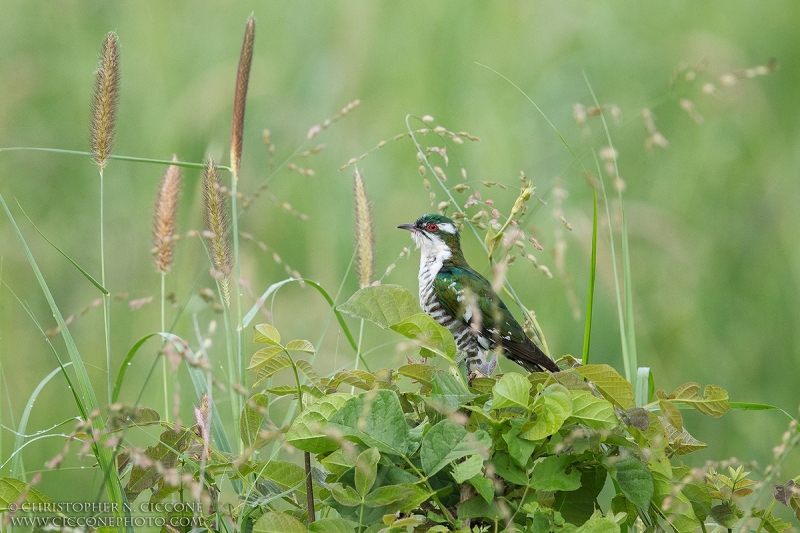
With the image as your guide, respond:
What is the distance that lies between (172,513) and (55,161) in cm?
444

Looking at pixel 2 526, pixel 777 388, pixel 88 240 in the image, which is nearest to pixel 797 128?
pixel 777 388

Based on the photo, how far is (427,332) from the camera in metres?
1.78

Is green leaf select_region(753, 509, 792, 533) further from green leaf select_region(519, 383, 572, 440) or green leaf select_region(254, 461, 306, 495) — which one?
green leaf select_region(254, 461, 306, 495)

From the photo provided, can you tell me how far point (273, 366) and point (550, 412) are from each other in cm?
56

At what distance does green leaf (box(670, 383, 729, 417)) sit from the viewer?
1780 millimetres

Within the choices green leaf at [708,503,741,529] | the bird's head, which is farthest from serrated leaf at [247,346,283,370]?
the bird's head

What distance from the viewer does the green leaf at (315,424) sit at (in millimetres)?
1602

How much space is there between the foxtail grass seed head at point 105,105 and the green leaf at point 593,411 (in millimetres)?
1446

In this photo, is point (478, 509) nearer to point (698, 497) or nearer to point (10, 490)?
point (698, 497)

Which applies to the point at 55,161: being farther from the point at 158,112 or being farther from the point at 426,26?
the point at 426,26

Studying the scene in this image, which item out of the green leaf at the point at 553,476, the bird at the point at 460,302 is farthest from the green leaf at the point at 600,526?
the bird at the point at 460,302

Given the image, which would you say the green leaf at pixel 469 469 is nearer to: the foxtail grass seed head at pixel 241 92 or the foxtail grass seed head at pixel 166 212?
the foxtail grass seed head at pixel 241 92

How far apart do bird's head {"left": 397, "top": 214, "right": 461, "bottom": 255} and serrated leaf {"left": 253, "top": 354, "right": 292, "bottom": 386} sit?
2.36 metres

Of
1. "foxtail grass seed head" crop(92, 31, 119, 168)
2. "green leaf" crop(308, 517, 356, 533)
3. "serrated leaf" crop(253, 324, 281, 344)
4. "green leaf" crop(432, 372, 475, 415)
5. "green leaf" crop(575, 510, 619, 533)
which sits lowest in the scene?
"green leaf" crop(308, 517, 356, 533)
